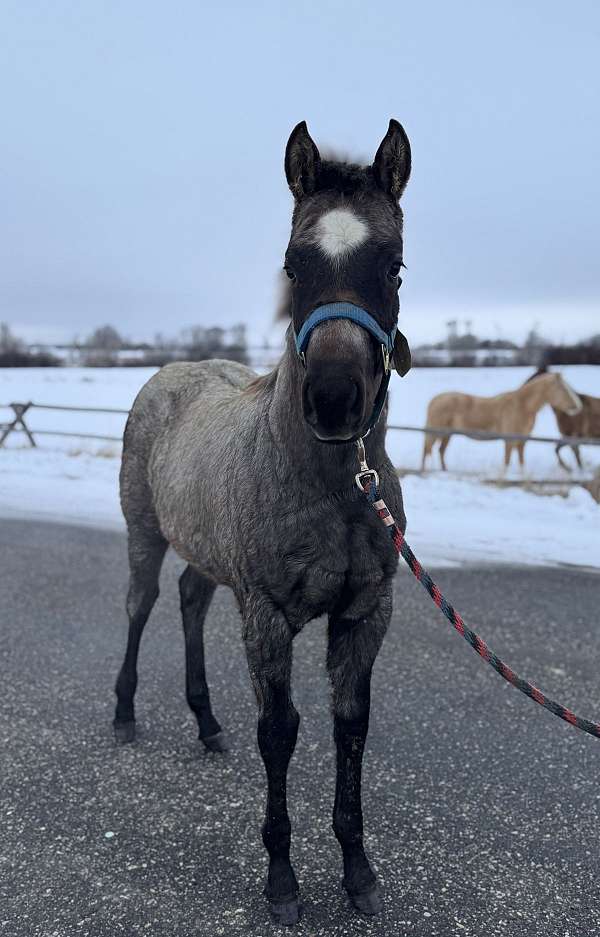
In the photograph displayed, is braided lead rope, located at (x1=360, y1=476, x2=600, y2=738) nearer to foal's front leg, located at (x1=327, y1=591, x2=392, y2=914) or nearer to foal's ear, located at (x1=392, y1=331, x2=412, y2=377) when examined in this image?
foal's front leg, located at (x1=327, y1=591, x2=392, y2=914)

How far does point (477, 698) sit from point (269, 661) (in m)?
2.04

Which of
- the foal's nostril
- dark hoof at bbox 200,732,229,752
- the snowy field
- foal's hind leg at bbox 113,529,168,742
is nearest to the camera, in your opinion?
the foal's nostril

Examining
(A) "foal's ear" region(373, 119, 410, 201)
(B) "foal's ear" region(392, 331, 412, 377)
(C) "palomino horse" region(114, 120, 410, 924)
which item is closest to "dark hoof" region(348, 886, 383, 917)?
(C) "palomino horse" region(114, 120, 410, 924)

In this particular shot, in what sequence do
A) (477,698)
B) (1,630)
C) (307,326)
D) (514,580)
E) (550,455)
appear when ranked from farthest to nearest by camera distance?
(550,455) → (514,580) → (1,630) → (477,698) → (307,326)

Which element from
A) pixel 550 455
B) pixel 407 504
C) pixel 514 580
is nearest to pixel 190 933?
pixel 514 580

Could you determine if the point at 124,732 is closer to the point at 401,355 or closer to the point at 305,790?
the point at 305,790

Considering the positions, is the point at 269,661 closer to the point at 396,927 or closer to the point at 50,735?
the point at 396,927

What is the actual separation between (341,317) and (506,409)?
11867 millimetres

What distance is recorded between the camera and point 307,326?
1969 mm

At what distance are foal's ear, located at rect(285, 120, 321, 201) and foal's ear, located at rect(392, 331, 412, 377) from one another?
0.56 meters

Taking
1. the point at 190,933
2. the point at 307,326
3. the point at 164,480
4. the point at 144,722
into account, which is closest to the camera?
the point at 307,326

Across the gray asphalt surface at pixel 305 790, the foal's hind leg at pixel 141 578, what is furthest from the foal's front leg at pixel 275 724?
the foal's hind leg at pixel 141 578

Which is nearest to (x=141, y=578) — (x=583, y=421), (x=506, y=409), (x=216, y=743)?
(x=216, y=743)

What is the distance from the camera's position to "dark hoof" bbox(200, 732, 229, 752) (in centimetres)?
336
